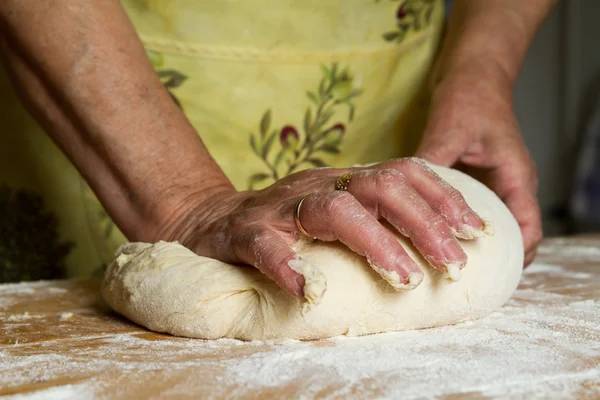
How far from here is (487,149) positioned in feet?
4.99

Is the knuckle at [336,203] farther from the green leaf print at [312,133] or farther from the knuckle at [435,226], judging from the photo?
the green leaf print at [312,133]

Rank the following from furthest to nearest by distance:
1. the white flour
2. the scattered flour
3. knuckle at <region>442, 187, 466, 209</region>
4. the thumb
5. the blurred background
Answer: the blurred background
the thumb
the scattered flour
knuckle at <region>442, 187, 466, 209</region>
the white flour

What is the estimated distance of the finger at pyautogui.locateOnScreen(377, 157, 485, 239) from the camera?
3.28ft

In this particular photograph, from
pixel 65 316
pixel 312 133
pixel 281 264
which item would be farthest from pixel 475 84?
pixel 65 316

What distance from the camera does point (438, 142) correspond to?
1.48 metres

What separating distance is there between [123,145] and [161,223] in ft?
0.54

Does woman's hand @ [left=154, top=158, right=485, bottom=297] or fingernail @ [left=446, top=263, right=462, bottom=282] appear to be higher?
woman's hand @ [left=154, top=158, right=485, bottom=297]

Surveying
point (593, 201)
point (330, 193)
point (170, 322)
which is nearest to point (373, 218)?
point (330, 193)

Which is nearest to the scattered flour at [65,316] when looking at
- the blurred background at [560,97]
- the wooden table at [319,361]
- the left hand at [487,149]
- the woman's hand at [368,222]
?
the wooden table at [319,361]

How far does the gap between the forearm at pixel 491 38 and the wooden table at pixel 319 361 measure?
722 mm

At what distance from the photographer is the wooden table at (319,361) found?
76 centimetres

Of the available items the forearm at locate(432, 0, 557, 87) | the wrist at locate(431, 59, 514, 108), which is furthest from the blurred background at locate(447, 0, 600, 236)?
the wrist at locate(431, 59, 514, 108)

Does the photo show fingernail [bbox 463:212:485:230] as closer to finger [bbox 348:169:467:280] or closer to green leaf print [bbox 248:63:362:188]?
finger [bbox 348:169:467:280]

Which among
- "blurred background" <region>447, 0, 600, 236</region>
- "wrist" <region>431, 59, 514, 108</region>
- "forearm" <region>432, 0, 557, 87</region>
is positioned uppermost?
"forearm" <region>432, 0, 557, 87</region>
